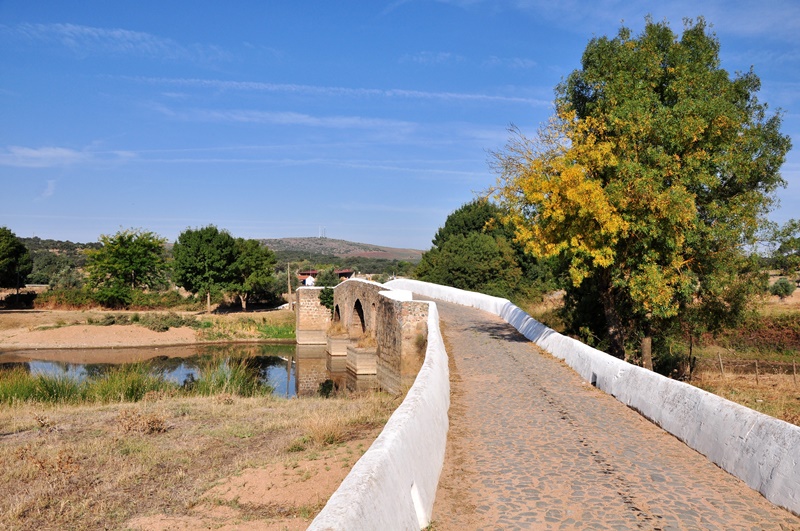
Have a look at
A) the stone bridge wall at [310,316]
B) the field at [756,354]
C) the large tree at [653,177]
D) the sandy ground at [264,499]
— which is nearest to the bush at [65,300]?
the stone bridge wall at [310,316]

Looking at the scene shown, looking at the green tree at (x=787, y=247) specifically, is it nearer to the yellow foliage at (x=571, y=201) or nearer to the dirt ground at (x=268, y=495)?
the yellow foliage at (x=571, y=201)

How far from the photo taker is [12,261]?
1748 inches

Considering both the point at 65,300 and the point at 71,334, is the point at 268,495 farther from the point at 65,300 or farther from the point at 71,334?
the point at 65,300

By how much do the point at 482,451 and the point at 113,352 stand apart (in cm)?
3182

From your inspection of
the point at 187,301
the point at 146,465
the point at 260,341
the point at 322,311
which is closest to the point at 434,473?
the point at 146,465

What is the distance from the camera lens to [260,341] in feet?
123

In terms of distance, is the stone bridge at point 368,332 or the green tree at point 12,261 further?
the green tree at point 12,261

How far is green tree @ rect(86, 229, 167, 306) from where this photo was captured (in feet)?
143

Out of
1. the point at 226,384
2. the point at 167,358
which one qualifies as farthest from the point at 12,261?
the point at 226,384

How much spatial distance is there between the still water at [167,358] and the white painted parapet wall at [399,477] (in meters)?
19.4

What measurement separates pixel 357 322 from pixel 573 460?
23852mm

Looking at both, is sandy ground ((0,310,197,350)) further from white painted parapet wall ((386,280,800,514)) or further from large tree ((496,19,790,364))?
white painted parapet wall ((386,280,800,514))

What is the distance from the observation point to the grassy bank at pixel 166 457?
6.65 m

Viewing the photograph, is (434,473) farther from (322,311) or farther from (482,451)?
(322,311)
